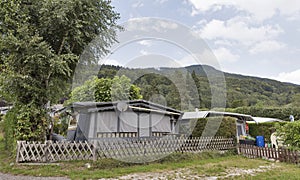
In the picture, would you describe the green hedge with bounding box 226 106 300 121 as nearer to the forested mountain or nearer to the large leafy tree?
the forested mountain

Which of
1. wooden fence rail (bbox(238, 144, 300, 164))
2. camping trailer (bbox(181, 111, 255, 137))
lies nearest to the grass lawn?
wooden fence rail (bbox(238, 144, 300, 164))

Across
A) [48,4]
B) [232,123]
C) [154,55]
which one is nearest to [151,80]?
[154,55]

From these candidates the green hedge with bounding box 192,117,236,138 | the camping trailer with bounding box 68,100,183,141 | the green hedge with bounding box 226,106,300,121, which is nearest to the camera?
the camping trailer with bounding box 68,100,183,141

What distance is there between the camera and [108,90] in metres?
22.0

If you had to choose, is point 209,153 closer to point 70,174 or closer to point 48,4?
point 70,174

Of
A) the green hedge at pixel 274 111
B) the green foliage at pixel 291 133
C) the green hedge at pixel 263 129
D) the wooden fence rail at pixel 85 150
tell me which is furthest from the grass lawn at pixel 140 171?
the green hedge at pixel 274 111

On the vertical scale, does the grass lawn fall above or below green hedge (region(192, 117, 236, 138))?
below

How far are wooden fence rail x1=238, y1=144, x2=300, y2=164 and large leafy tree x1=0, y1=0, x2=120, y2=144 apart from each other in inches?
356

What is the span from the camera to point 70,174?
5.20 metres

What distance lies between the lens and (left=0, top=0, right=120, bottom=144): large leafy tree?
741 cm

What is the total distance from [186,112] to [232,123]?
5660 millimetres

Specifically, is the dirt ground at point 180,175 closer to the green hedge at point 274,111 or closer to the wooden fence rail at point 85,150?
the wooden fence rail at point 85,150

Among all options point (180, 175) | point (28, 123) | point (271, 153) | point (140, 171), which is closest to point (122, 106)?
point (28, 123)

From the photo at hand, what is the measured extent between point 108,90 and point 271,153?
17.4 metres
